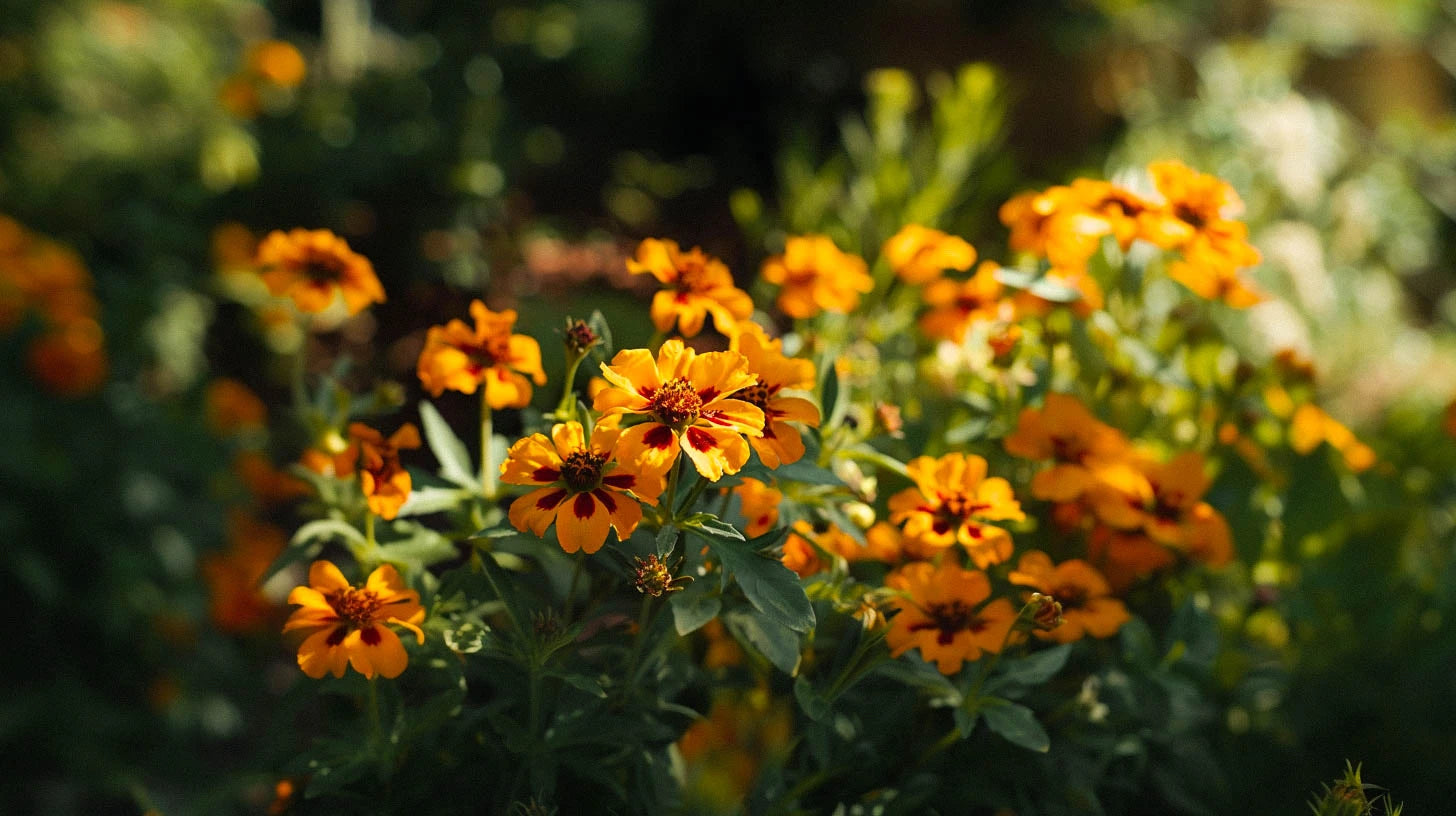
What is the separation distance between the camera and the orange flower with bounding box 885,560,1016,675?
858 mm

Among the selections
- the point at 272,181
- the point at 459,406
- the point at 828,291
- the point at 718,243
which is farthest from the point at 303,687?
the point at 272,181

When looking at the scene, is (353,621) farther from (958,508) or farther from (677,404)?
(958,508)

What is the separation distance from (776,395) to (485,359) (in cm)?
25

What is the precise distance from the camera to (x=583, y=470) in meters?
0.74

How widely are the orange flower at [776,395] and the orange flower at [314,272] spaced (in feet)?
1.25

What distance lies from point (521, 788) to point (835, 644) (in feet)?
0.93

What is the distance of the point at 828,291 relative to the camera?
108cm

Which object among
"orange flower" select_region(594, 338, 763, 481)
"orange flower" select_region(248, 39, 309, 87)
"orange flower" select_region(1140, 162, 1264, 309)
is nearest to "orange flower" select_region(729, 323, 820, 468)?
"orange flower" select_region(594, 338, 763, 481)

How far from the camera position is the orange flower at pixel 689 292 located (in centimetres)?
90

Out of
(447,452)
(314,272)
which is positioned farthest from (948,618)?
(314,272)

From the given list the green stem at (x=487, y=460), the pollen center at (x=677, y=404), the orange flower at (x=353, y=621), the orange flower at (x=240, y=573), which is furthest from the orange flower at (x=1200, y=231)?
the orange flower at (x=240, y=573)

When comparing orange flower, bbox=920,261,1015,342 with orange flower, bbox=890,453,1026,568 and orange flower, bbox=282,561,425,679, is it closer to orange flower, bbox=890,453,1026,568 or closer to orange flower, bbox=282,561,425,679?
orange flower, bbox=890,453,1026,568

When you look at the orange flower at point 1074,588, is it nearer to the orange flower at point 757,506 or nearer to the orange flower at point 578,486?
the orange flower at point 757,506

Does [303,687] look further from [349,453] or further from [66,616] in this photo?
[66,616]
